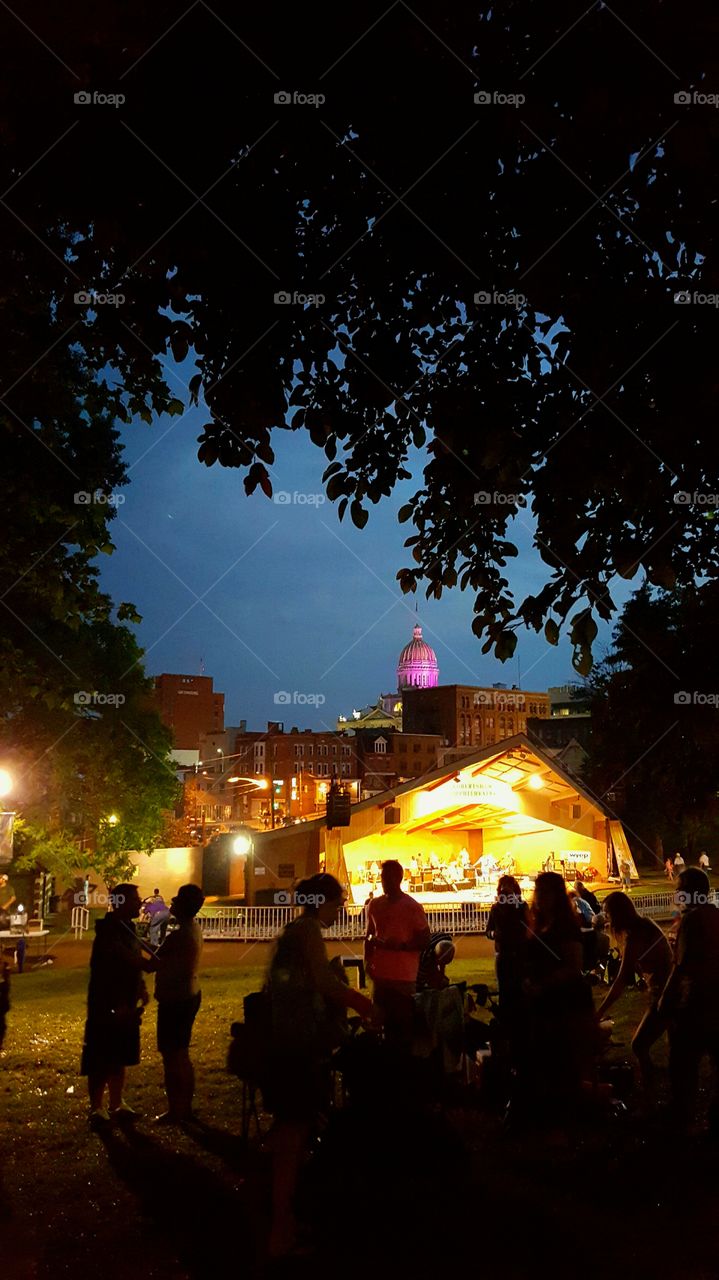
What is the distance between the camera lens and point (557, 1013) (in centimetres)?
624

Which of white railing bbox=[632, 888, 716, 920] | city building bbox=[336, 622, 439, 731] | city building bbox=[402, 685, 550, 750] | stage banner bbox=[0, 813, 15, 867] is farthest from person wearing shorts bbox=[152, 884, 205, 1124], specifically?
city building bbox=[336, 622, 439, 731]

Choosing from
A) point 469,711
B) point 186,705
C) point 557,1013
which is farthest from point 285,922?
point 469,711

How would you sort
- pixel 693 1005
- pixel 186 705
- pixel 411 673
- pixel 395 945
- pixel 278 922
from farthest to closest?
pixel 411 673 → pixel 186 705 → pixel 278 922 → pixel 395 945 → pixel 693 1005

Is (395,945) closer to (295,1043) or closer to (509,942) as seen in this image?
(509,942)

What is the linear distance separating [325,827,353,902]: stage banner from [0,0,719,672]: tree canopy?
18.3 metres

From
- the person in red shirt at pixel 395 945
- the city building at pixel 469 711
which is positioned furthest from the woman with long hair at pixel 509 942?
the city building at pixel 469 711

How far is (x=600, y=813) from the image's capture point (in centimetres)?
2825

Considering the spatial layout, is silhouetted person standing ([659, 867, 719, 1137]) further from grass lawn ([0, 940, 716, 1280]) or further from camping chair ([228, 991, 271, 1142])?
camping chair ([228, 991, 271, 1142])

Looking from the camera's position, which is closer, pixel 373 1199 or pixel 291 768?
pixel 373 1199

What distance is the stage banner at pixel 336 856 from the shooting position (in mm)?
23938

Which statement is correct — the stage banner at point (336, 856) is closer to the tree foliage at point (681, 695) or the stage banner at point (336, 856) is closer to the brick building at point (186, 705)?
the tree foliage at point (681, 695)

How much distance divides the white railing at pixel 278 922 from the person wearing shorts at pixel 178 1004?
48.0 feet

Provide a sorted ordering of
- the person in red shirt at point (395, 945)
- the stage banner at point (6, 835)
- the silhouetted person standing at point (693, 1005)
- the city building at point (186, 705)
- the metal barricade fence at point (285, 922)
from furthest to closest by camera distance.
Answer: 1. the city building at point (186, 705)
2. the metal barricade fence at point (285, 922)
3. the stage banner at point (6, 835)
4. the person in red shirt at point (395, 945)
5. the silhouetted person standing at point (693, 1005)

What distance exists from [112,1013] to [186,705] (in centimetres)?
9447
